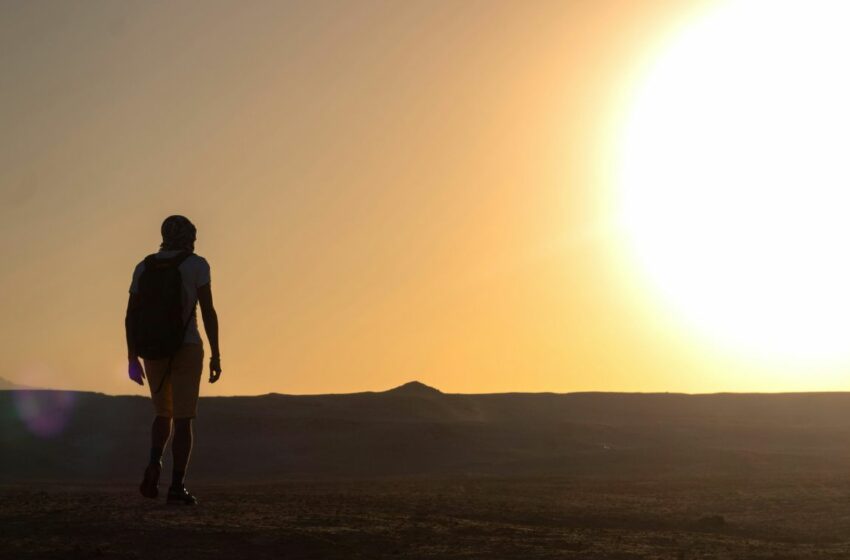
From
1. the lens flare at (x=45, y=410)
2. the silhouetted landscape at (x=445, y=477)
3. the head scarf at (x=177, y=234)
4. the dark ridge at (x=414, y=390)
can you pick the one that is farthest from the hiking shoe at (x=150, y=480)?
the dark ridge at (x=414, y=390)

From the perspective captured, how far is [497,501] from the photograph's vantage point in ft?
43.5

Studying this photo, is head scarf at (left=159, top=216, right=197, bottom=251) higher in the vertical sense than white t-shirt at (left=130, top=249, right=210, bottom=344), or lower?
higher

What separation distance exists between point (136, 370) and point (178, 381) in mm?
365

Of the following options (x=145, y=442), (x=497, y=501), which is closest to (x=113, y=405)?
(x=145, y=442)

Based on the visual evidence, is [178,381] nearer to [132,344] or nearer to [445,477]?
[132,344]

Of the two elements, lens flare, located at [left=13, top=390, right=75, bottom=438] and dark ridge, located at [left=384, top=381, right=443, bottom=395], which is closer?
lens flare, located at [left=13, top=390, right=75, bottom=438]

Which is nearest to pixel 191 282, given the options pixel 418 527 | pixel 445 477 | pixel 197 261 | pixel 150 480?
pixel 197 261

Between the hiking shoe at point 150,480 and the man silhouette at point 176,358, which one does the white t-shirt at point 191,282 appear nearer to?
the man silhouette at point 176,358

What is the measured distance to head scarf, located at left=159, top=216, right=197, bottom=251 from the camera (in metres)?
10.5

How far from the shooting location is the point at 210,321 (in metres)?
10.3

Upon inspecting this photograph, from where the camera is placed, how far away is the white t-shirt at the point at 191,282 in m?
10.2

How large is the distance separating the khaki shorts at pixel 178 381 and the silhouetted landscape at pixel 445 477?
0.82 m

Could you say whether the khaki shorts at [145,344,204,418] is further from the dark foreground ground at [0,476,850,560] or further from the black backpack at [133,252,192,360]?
the dark foreground ground at [0,476,850,560]

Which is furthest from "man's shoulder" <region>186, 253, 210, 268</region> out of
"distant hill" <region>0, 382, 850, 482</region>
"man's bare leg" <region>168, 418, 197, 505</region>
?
"distant hill" <region>0, 382, 850, 482</region>
